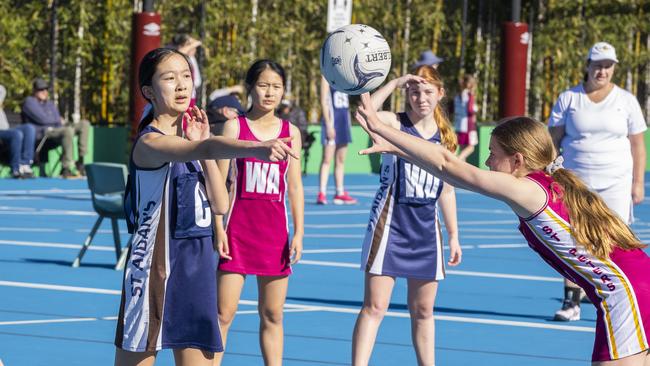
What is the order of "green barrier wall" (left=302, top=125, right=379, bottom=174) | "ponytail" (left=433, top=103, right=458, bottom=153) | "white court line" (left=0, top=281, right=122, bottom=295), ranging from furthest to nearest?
"green barrier wall" (left=302, top=125, right=379, bottom=174), "white court line" (left=0, top=281, right=122, bottom=295), "ponytail" (left=433, top=103, right=458, bottom=153)

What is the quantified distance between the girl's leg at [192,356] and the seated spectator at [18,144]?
15.9 metres

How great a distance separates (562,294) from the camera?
11.1 metres

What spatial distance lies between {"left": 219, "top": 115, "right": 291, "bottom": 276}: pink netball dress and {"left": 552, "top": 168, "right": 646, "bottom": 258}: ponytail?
6.81 feet

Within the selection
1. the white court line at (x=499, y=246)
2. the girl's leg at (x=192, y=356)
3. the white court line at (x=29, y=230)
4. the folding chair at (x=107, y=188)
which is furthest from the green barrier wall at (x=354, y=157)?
the girl's leg at (x=192, y=356)

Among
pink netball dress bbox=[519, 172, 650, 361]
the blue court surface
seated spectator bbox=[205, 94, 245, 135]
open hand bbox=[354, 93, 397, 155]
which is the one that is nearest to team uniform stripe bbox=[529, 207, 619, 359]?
pink netball dress bbox=[519, 172, 650, 361]

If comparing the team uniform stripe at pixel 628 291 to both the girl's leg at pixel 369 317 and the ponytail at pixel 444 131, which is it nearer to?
the girl's leg at pixel 369 317

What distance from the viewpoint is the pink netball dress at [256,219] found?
7.12m

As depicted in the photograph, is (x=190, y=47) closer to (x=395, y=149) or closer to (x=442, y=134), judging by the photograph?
(x=442, y=134)

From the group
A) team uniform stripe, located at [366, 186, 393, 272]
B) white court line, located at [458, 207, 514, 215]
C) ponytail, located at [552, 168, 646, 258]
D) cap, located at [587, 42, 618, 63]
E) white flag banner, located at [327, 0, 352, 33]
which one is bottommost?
white court line, located at [458, 207, 514, 215]

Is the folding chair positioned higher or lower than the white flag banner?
lower

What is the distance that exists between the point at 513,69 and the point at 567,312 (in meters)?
15.0

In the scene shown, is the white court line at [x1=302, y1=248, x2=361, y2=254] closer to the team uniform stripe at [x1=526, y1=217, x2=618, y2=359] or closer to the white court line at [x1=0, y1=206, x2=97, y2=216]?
the white court line at [x1=0, y1=206, x2=97, y2=216]

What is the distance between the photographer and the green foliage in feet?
78.4

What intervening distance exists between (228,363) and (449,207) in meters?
1.58
